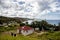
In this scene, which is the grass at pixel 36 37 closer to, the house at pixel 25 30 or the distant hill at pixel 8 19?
the house at pixel 25 30

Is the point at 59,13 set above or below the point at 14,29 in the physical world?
above

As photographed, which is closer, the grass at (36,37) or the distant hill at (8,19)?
the grass at (36,37)

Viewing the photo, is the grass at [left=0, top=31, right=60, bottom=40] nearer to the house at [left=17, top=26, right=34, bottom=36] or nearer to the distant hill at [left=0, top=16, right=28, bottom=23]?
the house at [left=17, top=26, right=34, bottom=36]

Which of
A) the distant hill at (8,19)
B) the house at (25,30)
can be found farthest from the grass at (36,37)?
the distant hill at (8,19)

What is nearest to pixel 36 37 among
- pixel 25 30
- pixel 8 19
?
pixel 25 30

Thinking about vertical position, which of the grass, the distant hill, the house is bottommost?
the grass

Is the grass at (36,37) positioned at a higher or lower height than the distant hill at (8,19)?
lower

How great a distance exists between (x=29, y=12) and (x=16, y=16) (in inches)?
8.0

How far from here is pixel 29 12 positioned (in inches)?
90.3

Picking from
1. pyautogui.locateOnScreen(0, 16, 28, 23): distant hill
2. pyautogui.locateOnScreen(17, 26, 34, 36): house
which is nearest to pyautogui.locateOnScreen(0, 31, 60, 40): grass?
pyautogui.locateOnScreen(17, 26, 34, 36): house

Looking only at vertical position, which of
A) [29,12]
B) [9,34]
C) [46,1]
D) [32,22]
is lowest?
[9,34]

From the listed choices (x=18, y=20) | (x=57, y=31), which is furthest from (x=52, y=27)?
(x=18, y=20)

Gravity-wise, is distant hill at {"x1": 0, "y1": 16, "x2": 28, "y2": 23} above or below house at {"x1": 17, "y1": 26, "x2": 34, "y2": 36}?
above

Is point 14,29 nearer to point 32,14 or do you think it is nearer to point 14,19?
point 14,19
